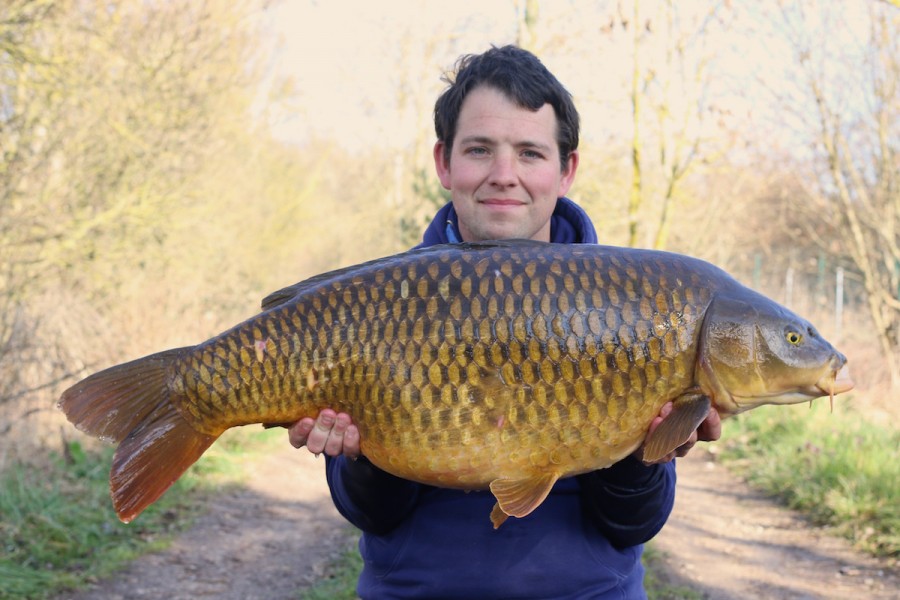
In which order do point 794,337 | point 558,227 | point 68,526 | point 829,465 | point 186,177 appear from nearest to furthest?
1. point 794,337
2. point 558,227
3. point 68,526
4. point 829,465
5. point 186,177

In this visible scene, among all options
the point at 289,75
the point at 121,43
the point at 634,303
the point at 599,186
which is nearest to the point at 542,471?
the point at 634,303

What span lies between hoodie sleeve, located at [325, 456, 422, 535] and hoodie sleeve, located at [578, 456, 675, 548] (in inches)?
17.4

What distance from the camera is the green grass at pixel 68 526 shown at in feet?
15.3

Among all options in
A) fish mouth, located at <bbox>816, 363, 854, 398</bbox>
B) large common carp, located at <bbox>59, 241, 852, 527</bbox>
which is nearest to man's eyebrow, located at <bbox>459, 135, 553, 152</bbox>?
large common carp, located at <bbox>59, 241, 852, 527</bbox>

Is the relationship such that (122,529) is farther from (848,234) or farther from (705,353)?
(848,234)

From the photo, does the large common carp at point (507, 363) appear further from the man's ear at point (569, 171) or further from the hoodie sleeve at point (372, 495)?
the man's ear at point (569, 171)

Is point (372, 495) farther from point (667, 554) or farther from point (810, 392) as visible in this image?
point (667, 554)

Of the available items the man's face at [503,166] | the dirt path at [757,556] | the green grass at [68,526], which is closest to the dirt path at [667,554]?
the dirt path at [757,556]

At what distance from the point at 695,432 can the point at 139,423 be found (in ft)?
4.12

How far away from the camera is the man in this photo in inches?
83.8

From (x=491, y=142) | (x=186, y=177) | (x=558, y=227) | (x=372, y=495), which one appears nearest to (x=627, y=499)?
(x=372, y=495)

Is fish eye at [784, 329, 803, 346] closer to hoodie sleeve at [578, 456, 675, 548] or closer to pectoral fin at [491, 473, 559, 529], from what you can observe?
hoodie sleeve at [578, 456, 675, 548]

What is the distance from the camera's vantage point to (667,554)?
18.6 feet

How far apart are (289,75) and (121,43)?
8.56 m
